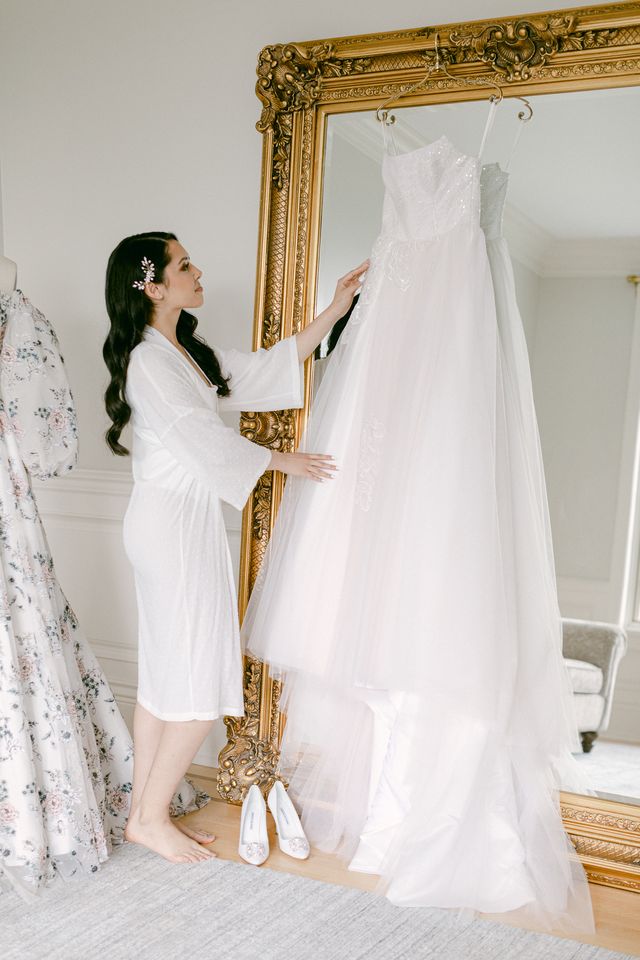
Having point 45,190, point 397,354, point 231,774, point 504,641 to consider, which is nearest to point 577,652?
point 504,641

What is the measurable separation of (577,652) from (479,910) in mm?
676

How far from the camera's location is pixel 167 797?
2500 millimetres

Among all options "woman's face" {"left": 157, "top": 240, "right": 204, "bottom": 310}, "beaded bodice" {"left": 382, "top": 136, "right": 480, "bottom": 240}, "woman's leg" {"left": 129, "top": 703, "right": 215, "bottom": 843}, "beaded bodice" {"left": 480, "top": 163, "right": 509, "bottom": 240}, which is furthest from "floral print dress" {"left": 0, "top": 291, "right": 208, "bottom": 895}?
"beaded bodice" {"left": 480, "top": 163, "right": 509, "bottom": 240}

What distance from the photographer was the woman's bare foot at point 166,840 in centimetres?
244

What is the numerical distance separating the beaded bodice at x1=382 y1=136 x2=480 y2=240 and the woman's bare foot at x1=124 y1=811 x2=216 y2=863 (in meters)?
1.69

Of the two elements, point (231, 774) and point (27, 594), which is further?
point (231, 774)

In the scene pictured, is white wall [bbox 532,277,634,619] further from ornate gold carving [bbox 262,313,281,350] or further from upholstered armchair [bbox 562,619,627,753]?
ornate gold carving [bbox 262,313,281,350]

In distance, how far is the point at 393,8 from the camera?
2.72m

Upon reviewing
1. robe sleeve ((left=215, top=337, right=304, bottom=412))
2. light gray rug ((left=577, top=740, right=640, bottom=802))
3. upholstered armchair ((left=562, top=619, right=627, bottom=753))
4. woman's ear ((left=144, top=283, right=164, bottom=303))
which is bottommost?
light gray rug ((left=577, top=740, right=640, bottom=802))

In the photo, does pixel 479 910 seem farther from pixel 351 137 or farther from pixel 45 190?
pixel 45 190

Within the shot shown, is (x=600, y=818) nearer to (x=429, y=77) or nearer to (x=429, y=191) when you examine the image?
(x=429, y=191)

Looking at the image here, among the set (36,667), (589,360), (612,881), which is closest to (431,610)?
(589,360)

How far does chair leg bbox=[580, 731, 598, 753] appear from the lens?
244cm

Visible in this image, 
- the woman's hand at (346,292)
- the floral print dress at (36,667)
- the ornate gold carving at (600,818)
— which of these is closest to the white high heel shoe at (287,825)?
the floral print dress at (36,667)
